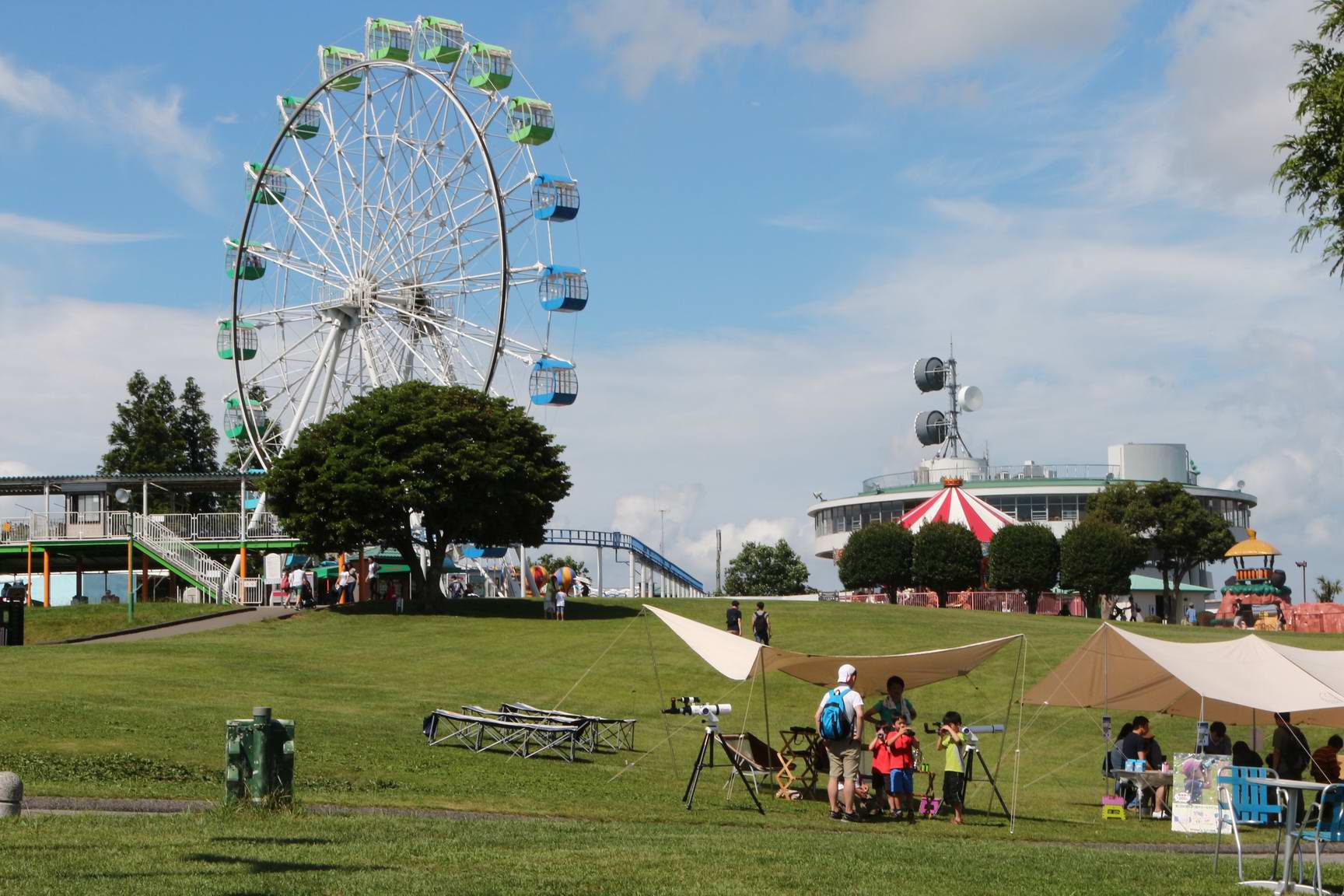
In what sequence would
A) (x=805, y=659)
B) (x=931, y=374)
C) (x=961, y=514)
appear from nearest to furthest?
(x=805, y=659), (x=961, y=514), (x=931, y=374)

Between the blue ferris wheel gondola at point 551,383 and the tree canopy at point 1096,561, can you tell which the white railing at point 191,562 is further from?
the tree canopy at point 1096,561

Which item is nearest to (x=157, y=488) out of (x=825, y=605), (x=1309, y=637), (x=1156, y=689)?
(x=825, y=605)

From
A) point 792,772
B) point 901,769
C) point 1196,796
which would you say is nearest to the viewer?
point 901,769

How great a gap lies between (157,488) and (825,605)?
121 ft

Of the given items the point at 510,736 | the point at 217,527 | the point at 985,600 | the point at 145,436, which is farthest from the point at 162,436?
the point at 510,736

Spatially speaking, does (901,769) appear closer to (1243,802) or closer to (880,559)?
(1243,802)

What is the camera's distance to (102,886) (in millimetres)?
9453

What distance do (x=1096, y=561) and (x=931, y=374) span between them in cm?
4075

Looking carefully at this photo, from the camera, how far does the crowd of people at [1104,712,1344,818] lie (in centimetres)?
1833

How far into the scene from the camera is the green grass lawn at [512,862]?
388 inches

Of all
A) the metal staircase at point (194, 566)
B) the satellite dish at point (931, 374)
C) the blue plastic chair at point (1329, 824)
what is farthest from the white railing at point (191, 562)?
the satellite dish at point (931, 374)

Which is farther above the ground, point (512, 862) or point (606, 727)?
point (512, 862)

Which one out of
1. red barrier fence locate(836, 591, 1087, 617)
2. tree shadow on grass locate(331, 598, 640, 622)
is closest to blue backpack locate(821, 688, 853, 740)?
tree shadow on grass locate(331, 598, 640, 622)

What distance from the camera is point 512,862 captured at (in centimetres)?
1098
